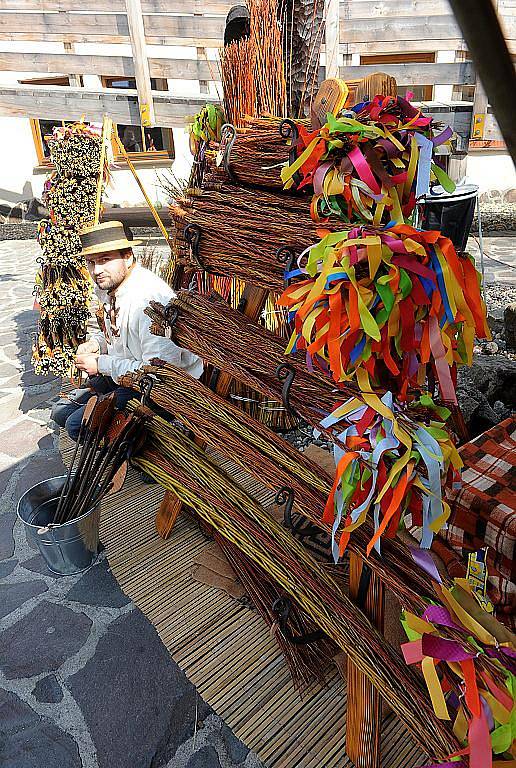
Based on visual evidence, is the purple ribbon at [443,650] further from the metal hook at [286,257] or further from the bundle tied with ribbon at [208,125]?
the bundle tied with ribbon at [208,125]

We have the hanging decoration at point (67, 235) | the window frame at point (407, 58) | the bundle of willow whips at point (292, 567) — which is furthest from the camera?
the window frame at point (407, 58)

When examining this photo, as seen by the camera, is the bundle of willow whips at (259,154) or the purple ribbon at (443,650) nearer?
the purple ribbon at (443,650)

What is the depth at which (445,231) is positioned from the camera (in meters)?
4.88

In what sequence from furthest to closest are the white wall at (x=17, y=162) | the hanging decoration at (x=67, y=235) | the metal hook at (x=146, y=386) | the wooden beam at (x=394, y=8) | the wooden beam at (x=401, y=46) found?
the white wall at (x=17, y=162), the wooden beam at (x=401, y=46), the wooden beam at (x=394, y=8), the hanging decoration at (x=67, y=235), the metal hook at (x=146, y=386)

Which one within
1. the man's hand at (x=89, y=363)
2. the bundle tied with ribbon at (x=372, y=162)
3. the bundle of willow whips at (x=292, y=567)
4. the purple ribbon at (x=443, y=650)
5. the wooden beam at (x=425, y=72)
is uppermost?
the wooden beam at (x=425, y=72)

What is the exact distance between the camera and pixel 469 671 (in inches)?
53.4

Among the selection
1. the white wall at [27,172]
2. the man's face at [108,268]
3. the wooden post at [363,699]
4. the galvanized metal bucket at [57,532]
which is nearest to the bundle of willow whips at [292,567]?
the wooden post at [363,699]

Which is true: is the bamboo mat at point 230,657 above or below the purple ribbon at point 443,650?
below

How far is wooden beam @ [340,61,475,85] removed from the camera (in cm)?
537

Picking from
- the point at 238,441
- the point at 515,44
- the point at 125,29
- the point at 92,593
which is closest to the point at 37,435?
the point at 92,593

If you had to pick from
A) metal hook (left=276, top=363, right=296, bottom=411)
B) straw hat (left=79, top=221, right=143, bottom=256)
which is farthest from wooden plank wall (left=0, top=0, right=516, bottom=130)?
metal hook (left=276, top=363, right=296, bottom=411)

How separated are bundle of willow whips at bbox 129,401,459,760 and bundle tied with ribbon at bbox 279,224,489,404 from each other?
83cm

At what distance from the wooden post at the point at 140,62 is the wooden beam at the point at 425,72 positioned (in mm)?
2086

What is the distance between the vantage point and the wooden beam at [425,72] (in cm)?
537
